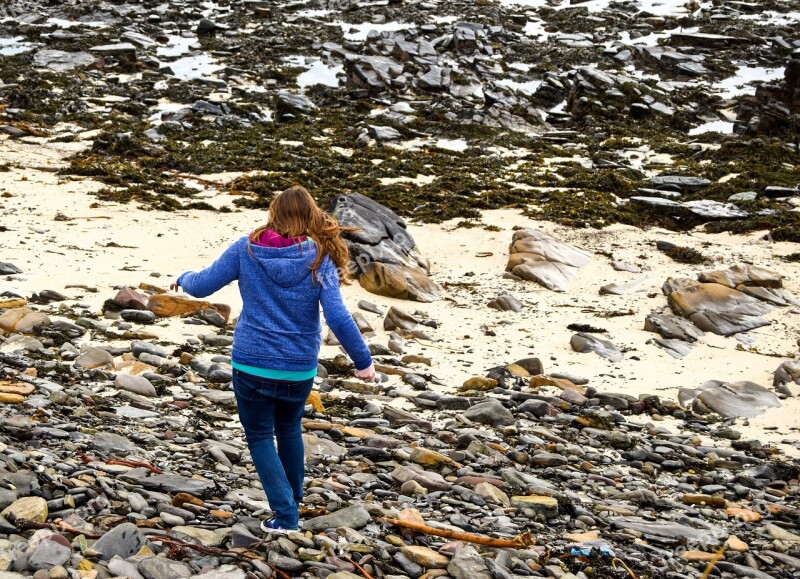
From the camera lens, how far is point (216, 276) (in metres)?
4.24

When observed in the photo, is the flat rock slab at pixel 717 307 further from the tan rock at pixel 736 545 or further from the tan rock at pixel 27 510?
the tan rock at pixel 27 510

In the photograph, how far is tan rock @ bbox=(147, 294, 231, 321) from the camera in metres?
10.1

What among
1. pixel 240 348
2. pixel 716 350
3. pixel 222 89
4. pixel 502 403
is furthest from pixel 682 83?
pixel 240 348

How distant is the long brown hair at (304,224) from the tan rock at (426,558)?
1533mm

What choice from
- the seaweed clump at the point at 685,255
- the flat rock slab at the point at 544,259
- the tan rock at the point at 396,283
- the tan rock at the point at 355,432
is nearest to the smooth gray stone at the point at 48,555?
the tan rock at the point at 355,432

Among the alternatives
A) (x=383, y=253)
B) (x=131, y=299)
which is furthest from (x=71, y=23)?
(x=131, y=299)

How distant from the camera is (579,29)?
143ft

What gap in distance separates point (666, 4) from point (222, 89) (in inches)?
1165

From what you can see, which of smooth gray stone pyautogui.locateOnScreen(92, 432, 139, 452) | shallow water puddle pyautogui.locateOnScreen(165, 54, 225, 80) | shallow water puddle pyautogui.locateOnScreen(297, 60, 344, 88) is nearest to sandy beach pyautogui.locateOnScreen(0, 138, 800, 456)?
smooth gray stone pyautogui.locateOnScreen(92, 432, 139, 452)

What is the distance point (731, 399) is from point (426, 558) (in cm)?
603

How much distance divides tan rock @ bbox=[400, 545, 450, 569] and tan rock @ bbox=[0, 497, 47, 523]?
5.97 feet

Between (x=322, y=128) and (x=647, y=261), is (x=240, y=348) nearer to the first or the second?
(x=647, y=261)

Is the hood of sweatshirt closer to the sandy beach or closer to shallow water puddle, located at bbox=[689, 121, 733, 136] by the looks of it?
the sandy beach

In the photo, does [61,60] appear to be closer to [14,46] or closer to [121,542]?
[14,46]
